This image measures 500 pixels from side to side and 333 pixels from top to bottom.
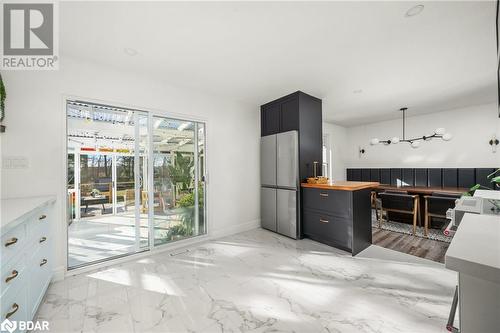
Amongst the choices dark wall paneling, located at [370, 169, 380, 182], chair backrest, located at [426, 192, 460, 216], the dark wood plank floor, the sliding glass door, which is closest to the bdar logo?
the sliding glass door

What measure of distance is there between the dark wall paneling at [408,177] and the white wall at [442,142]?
0.73ft

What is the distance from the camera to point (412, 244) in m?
3.33

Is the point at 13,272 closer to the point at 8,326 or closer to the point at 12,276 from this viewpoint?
the point at 12,276

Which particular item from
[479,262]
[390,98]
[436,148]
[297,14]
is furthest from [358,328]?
[436,148]

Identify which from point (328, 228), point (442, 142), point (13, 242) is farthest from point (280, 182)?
point (442, 142)

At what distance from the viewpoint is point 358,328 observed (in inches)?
62.4

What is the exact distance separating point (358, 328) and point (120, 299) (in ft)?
7.01

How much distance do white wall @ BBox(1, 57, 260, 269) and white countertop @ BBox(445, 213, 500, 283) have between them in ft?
10.5

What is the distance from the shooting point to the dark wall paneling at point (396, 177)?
5.69m

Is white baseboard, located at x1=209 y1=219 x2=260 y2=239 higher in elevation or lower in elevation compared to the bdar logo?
lower

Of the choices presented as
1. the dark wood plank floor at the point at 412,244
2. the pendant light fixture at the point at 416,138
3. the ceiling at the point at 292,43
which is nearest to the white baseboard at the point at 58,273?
the ceiling at the point at 292,43

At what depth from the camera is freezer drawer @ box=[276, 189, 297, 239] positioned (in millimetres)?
3559

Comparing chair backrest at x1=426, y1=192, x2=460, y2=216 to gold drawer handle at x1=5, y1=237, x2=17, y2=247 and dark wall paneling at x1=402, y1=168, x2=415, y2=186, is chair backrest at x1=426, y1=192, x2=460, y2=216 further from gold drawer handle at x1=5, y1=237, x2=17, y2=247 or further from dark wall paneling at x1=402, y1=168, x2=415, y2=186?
gold drawer handle at x1=5, y1=237, x2=17, y2=247

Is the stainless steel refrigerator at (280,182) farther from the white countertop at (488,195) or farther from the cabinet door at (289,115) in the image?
the white countertop at (488,195)
